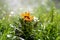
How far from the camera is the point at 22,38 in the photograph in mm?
3094

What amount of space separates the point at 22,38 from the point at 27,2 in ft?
9.97

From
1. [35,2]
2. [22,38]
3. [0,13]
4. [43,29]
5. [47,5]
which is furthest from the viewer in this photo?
[35,2]

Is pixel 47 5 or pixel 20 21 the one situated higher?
pixel 47 5

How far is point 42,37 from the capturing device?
10.3ft

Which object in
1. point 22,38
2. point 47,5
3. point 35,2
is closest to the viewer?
point 22,38

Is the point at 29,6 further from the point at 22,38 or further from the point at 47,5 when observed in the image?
the point at 22,38

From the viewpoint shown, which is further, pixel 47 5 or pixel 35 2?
pixel 35 2

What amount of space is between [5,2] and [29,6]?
1.91ft

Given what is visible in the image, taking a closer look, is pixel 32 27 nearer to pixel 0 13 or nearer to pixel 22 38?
pixel 22 38

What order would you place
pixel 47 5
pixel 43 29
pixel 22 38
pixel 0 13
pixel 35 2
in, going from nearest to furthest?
pixel 22 38
pixel 43 29
pixel 0 13
pixel 47 5
pixel 35 2

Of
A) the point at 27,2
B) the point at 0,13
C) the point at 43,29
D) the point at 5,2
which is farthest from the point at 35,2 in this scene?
the point at 43,29

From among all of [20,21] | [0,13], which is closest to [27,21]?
[20,21]

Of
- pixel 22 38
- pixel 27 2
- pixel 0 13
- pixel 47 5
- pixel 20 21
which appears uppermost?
pixel 27 2

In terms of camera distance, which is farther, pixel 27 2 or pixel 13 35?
pixel 27 2
